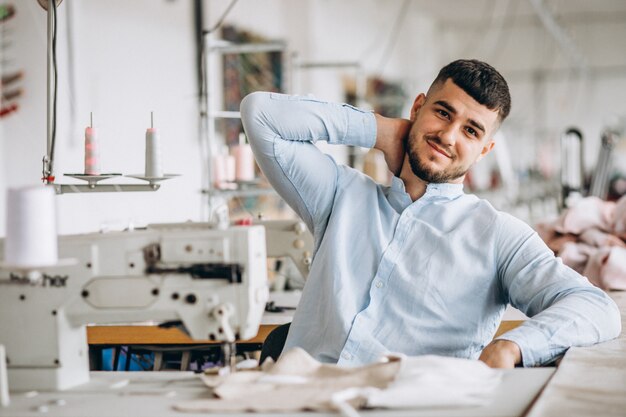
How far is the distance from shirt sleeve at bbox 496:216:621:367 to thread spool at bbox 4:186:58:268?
2.95 feet

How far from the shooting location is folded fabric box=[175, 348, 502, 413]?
1.28 metres

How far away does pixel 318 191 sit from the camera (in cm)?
211

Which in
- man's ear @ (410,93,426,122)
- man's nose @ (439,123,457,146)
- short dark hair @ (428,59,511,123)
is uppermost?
short dark hair @ (428,59,511,123)

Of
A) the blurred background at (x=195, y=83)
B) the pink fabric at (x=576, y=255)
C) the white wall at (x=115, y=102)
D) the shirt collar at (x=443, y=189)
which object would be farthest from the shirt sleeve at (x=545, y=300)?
the white wall at (x=115, y=102)

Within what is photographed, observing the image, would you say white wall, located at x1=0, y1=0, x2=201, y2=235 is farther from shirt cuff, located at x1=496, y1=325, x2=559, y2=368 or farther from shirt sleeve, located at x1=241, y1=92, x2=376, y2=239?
shirt cuff, located at x1=496, y1=325, x2=559, y2=368

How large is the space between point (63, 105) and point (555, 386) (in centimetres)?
341

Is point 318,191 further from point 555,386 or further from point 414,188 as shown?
point 555,386

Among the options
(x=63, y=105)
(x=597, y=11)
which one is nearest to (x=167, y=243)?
(x=63, y=105)

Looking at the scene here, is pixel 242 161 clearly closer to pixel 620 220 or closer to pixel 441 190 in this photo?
pixel 620 220

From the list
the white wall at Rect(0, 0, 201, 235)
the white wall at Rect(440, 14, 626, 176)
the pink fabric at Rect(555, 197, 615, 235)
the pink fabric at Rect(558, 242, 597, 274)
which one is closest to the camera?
the pink fabric at Rect(558, 242, 597, 274)

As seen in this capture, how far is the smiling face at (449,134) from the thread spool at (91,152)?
76 centimetres

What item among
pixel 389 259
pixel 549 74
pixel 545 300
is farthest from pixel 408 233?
pixel 549 74

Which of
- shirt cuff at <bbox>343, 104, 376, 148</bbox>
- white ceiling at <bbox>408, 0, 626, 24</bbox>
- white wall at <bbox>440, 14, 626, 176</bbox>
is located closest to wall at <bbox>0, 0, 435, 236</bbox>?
shirt cuff at <bbox>343, 104, 376, 148</bbox>

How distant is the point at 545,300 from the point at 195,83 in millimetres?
4250
